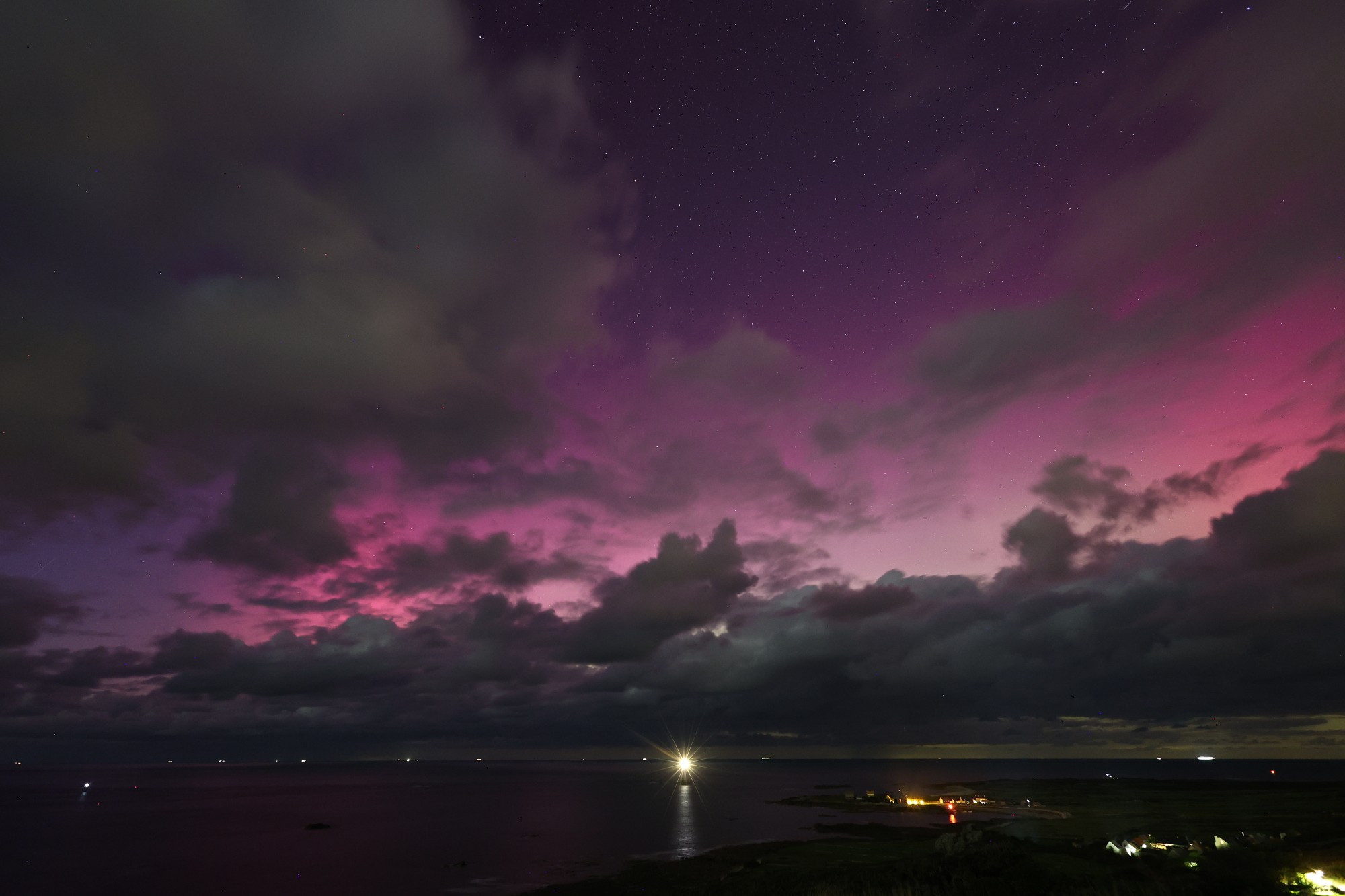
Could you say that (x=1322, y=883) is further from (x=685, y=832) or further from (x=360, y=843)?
(x=360, y=843)

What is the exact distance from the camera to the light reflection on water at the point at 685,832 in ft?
276

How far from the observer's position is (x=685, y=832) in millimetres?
104312

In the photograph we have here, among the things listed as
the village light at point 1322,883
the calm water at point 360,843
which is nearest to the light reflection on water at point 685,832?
the calm water at point 360,843

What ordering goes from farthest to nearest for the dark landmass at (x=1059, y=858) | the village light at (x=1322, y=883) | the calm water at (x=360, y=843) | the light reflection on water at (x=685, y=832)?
the light reflection on water at (x=685, y=832), the calm water at (x=360, y=843), the dark landmass at (x=1059, y=858), the village light at (x=1322, y=883)

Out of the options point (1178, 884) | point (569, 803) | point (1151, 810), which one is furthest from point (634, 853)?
point (569, 803)

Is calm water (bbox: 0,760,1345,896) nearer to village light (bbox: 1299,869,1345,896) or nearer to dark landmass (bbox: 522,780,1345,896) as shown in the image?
dark landmass (bbox: 522,780,1345,896)

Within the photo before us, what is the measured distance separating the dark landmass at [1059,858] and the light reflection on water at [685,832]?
6.61 m

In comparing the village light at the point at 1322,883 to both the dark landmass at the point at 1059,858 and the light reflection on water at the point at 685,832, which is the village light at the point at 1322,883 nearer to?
the dark landmass at the point at 1059,858

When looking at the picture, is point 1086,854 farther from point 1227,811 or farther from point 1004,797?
A: point 1004,797

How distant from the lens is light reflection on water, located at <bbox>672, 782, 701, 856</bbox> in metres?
84.1

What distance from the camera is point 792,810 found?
438 feet

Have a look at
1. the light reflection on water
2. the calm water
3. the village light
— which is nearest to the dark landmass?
the village light

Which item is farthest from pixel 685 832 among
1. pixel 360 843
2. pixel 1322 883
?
pixel 1322 883

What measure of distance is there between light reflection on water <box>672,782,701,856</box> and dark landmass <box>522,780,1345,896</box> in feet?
21.7
